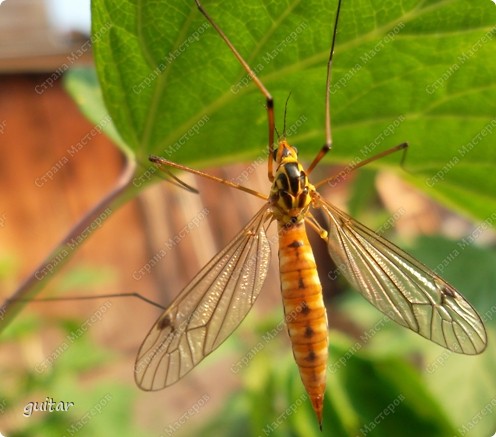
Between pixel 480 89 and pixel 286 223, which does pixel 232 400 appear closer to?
pixel 286 223

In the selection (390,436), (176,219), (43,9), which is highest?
(43,9)

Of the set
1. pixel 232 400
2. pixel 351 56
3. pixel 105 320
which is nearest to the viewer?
pixel 351 56

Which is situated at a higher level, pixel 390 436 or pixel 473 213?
pixel 473 213

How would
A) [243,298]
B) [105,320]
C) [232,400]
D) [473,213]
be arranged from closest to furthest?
[243,298], [473,213], [232,400], [105,320]

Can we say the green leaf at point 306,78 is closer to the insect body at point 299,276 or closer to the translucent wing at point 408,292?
the insect body at point 299,276

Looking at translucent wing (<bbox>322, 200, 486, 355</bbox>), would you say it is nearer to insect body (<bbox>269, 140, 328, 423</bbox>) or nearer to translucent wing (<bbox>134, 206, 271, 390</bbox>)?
insect body (<bbox>269, 140, 328, 423</bbox>)

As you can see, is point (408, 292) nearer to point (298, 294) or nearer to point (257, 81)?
point (298, 294)

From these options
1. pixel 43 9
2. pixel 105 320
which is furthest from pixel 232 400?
pixel 43 9

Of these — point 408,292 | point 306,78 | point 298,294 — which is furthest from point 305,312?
point 306,78
